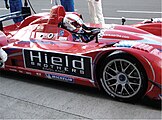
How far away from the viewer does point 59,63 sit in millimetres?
3012

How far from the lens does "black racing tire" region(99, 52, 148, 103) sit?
2.54m

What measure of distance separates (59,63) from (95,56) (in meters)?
0.44

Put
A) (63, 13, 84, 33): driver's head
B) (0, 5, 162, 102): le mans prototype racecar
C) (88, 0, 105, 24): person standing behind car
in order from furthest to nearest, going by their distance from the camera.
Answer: (88, 0, 105, 24): person standing behind car
(63, 13, 84, 33): driver's head
(0, 5, 162, 102): le mans prototype racecar

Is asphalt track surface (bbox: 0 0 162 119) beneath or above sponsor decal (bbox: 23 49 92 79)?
beneath

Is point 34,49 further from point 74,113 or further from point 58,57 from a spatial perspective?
point 74,113

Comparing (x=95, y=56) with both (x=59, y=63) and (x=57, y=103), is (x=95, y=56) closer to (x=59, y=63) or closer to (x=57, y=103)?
(x=59, y=63)

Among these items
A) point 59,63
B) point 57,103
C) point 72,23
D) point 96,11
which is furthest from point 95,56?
point 96,11

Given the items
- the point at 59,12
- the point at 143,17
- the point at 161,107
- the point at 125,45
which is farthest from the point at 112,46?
the point at 143,17

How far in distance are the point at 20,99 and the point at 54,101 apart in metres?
0.35

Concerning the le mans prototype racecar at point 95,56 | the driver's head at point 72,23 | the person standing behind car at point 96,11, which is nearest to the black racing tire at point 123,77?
the le mans prototype racecar at point 95,56

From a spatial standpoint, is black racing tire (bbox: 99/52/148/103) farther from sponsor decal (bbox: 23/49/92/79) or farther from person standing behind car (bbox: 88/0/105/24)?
person standing behind car (bbox: 88/0/105/24)

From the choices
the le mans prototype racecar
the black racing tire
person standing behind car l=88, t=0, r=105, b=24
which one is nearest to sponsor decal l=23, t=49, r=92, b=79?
the le mans prototype racecar

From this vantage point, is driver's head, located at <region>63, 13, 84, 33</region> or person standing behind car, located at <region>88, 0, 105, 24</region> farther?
person standing behind car, located at <region>88, 0, 105, 24</region>

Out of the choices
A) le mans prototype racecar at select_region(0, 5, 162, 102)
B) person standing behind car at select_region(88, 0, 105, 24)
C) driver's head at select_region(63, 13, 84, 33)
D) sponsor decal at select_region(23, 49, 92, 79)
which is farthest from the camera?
person standing behind car at select_region(88, 0, 105, 24)
